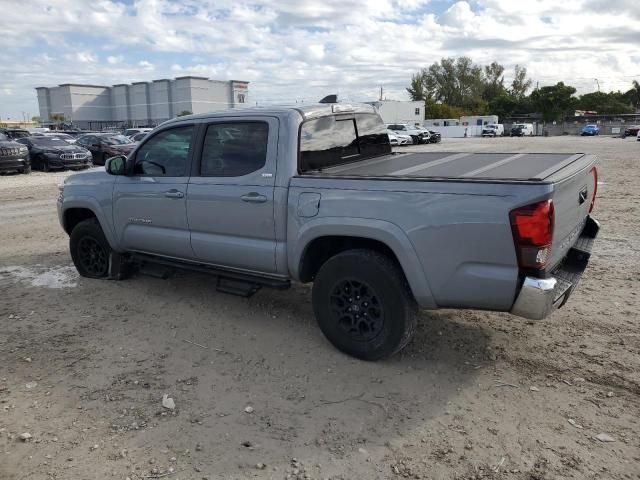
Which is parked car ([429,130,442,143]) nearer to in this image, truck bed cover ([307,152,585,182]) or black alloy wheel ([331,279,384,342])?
truck bed cover ([307,152,585,182])

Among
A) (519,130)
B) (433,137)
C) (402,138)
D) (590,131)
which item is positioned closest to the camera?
(402,138)

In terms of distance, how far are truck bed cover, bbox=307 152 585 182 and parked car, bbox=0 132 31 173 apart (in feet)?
61.8

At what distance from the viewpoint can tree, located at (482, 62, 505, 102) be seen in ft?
363

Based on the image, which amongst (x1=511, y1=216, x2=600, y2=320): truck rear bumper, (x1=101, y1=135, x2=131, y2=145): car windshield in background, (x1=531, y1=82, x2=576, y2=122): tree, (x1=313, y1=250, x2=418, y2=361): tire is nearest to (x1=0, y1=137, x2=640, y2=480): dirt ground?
(x1=313, y1=250, x2=418, y2=361): tire

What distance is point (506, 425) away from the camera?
10.7 ft

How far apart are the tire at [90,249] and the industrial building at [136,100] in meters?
110

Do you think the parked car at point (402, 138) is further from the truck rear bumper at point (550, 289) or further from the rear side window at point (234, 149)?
the truck rear bumper at point (550, 289)

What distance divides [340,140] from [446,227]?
5.85 feet

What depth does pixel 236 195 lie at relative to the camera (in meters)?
4.52

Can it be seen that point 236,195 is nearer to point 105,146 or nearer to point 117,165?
point 117,165

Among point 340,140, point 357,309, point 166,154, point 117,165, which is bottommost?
point 357,309

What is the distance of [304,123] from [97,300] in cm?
296

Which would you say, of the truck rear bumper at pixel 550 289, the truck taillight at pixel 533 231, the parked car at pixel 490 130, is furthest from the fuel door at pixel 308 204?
the parked car at pixel 490 130

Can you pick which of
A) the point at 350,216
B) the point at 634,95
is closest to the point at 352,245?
the point at 350,216
